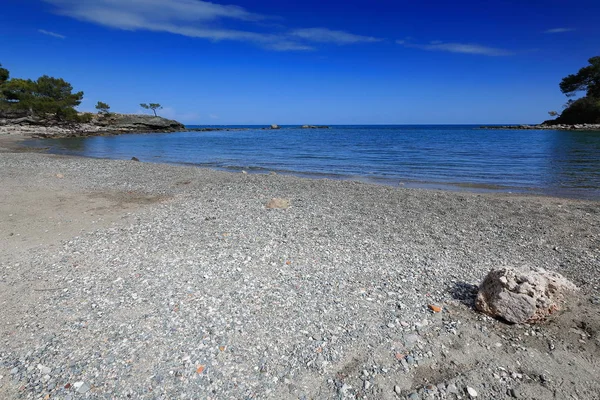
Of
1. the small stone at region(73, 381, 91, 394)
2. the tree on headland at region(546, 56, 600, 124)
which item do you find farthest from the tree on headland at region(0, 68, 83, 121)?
the tree on headland at region(546, 56, 600, 124)

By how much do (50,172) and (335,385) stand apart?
2051 cm

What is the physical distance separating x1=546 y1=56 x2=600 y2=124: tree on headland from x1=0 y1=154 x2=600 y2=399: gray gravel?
319 ft

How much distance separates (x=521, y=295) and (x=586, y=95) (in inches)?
4500

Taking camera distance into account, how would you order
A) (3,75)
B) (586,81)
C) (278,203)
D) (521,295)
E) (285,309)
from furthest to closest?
(586,81), (3,75), (278,203), (285,309), (521,295)

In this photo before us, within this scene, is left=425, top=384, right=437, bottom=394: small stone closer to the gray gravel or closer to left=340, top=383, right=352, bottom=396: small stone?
the gray gravel

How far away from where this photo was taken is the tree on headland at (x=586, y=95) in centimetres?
8106

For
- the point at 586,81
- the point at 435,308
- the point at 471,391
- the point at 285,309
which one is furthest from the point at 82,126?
the point at 586,81

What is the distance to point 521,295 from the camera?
15.8 feet

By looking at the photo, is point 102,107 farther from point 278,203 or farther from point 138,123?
point 278,203

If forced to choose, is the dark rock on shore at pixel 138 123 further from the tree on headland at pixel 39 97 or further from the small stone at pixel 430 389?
the small stone at pixel 430 389

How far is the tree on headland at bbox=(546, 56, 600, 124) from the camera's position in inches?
3191

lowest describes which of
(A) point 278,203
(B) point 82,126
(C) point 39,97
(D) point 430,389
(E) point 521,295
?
(D) point 430,389

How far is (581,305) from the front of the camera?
206 inches

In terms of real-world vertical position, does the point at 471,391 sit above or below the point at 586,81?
below
